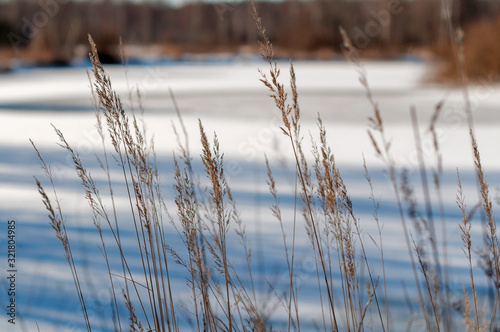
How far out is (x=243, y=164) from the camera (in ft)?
14.3

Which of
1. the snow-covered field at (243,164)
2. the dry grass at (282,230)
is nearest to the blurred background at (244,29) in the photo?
the dry grass at (282,230)

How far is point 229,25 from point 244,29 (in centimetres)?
130

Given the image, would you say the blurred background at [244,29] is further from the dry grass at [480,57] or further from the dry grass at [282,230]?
the dry grass at [282,230]

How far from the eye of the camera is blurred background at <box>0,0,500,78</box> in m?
16.2

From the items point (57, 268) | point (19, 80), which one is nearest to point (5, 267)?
point (57, 268)

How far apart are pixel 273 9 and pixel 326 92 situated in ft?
120

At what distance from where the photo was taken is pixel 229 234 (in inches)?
108

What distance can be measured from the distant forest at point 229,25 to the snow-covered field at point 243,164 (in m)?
1.23

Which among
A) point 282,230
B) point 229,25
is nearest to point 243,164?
point 282,230

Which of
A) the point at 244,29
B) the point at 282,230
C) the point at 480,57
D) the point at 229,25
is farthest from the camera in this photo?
the point at 229,25

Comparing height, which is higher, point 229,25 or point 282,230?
point 229,25

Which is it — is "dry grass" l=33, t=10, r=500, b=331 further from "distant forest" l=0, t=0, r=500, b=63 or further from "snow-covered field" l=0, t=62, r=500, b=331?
"distant forest" l=0, t=0, r=500, b=63

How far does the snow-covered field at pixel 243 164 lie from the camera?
77.5 inches

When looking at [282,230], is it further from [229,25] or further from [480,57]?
[229,25]
